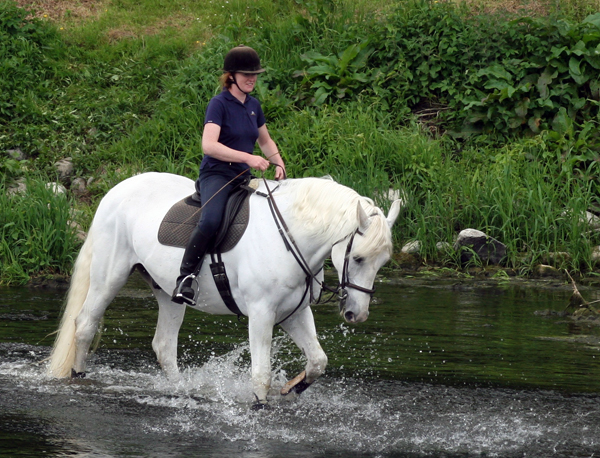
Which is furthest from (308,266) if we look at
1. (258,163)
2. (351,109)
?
(351,109)

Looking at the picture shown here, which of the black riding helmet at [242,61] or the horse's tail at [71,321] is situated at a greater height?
the black riding helmet at [242,61]

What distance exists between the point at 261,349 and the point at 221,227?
2.90 ft

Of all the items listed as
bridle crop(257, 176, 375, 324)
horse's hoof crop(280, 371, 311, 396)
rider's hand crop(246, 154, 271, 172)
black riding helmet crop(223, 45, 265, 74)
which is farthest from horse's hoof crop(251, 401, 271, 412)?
black riding helmet crop(223, 45, 265, 74)

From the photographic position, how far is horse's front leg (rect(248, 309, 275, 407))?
18.9 feet

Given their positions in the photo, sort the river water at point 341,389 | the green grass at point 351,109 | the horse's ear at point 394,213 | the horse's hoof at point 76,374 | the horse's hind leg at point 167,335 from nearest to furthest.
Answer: the river water at point 341,389, the horse's ear at point 394,213, the horse's hind leg at point 167,335, the horse's hoof at point 76,374, the green grass at point 351,109

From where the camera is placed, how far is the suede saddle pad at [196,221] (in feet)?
19.5

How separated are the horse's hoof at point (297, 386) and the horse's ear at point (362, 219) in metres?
1.26

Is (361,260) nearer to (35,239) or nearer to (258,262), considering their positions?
(258,262)

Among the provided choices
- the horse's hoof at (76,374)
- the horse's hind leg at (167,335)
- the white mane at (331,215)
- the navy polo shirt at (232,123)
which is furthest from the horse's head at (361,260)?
the horse's hoof at (76,374)

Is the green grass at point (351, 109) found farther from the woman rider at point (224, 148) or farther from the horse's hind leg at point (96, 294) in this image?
the woman rider at point (224, 148)

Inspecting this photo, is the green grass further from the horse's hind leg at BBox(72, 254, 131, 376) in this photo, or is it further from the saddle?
the saddle

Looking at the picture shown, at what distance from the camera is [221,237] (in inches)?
235

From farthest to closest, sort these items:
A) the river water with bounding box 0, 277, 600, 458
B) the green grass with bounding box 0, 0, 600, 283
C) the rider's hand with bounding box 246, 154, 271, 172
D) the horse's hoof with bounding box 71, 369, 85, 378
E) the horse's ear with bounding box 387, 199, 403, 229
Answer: the green grass with bounding box 0, 0, 600, 283, the horse's hoof with bounding box 71, 369, 85, 378, the rider's hand with bounding box 246, 154, 271, 172, the horse's ear with bounding box 387, 199, 403, 229, the river water with bounding box 0, 277, 600, 458

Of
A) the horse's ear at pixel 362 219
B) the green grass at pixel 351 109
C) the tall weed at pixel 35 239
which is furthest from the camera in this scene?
the green grass at pixel 351 109
